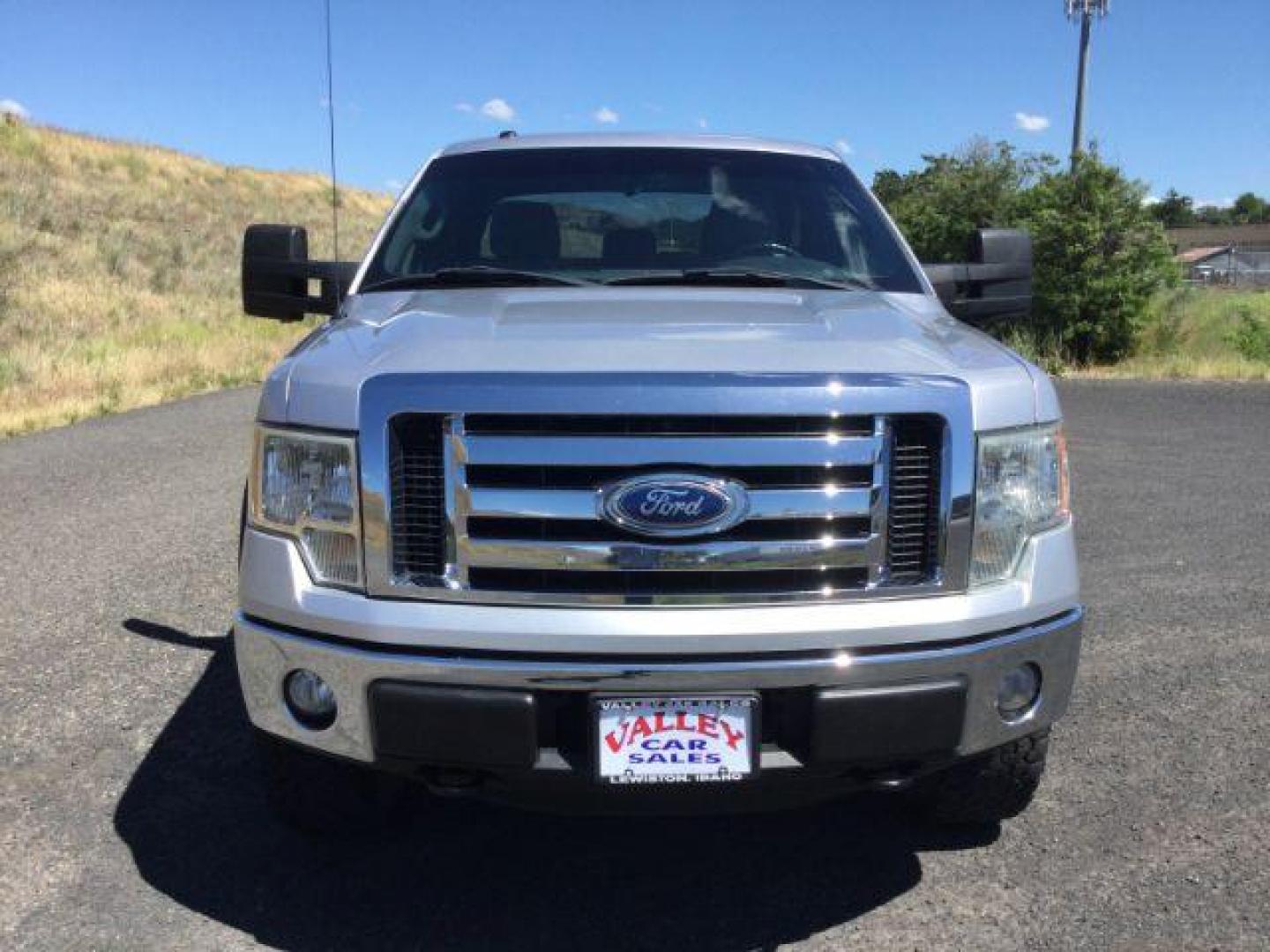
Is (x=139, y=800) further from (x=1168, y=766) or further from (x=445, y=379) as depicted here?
(x=1168, y=766)

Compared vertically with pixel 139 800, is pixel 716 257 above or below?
above

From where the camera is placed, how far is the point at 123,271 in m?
26.5

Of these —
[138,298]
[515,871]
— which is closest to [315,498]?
[515,871]

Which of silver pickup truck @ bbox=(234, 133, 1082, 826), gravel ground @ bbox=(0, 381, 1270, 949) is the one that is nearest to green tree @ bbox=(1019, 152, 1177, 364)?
gravel ground @ bbox=(0, 381, 1270, 949)

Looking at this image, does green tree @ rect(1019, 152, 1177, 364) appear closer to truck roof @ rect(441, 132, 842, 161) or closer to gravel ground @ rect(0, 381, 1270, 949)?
gravel ground @ rect(0, 381, 1270, 949)

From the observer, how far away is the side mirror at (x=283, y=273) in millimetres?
3957

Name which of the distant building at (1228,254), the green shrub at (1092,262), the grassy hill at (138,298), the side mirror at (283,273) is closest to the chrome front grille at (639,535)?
the side mirror at (283,273)

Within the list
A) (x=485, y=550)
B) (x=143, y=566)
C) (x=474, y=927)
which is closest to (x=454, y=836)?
(x=474, y=927)

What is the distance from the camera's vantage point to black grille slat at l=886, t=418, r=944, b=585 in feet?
7.98

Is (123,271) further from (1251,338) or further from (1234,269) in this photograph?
(1234,269)

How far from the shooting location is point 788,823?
10.7 feet

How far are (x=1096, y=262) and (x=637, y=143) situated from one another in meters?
13.7

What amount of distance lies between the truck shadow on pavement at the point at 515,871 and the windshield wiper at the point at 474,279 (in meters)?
1.52

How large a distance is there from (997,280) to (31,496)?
6.38m
